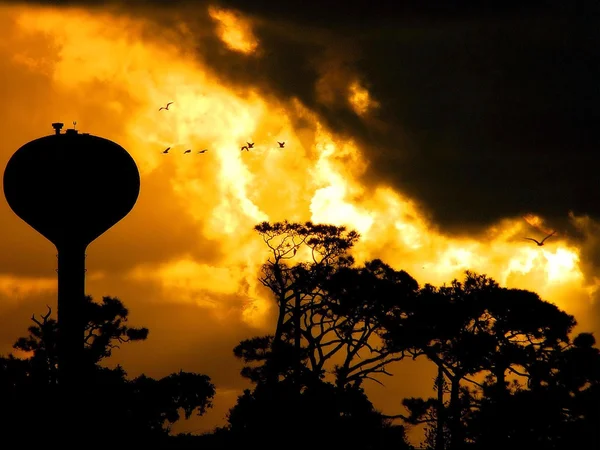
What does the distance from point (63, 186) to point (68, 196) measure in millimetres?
289

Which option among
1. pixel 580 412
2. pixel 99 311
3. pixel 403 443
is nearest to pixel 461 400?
pixel 403 443

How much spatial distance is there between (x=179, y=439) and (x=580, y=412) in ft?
50.4

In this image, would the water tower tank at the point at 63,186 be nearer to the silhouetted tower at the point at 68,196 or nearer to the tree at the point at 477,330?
the silhouetted tower at the point at 68,196

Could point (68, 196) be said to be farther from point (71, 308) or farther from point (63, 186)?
point (71, 308)

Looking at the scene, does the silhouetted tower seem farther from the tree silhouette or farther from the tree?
the tree

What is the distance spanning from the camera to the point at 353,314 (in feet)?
157

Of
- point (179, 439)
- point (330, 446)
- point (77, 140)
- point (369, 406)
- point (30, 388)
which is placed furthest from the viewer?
point (179, 439)

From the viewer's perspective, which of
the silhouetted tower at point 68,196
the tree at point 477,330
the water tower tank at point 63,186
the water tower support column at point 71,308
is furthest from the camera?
the tree at point 477,330

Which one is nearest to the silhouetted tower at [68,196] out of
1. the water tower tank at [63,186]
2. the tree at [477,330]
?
the water tower tank at [63,186]

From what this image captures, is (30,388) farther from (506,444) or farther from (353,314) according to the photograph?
(353,314)

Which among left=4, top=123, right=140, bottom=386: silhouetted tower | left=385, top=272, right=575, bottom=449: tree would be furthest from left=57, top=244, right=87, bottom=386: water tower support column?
left=385, top=272, right=575, bottom=449: tree

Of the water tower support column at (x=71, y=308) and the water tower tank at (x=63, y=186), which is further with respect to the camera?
the water tower tank at (x=63, y=186)

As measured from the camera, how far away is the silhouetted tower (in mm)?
26734

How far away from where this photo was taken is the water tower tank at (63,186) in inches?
1069
